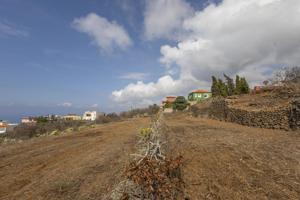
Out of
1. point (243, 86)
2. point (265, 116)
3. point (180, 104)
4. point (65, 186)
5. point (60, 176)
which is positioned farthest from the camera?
point (180, 104)

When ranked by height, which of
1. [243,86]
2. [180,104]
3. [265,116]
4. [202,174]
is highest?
[243,86]

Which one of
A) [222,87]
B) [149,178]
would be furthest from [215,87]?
[149,178]

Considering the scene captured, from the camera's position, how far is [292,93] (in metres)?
14.5

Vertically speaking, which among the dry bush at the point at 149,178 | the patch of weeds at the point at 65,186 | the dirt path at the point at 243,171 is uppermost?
the dry bush at the point at 149,178

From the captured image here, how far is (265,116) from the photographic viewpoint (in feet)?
44.6

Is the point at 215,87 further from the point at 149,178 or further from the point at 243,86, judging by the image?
the point at 149,178

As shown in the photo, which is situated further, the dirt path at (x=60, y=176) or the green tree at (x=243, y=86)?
the green tree at (x=243, y=86)

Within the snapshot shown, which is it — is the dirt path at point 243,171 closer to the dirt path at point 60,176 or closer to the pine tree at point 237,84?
the dirt path at point 60,176

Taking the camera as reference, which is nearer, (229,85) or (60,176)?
(60,176)

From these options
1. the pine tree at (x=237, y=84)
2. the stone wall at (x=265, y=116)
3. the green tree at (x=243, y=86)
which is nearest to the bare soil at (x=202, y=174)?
the stone wall at (x=265, y=116)

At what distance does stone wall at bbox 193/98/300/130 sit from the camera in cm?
1144

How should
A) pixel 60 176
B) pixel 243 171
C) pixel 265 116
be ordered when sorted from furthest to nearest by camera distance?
pixel 265 116, pixel 60 176, pixel 243 171

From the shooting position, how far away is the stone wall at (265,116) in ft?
37.5

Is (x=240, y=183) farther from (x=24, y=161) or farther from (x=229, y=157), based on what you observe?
(x=24, y=161)
